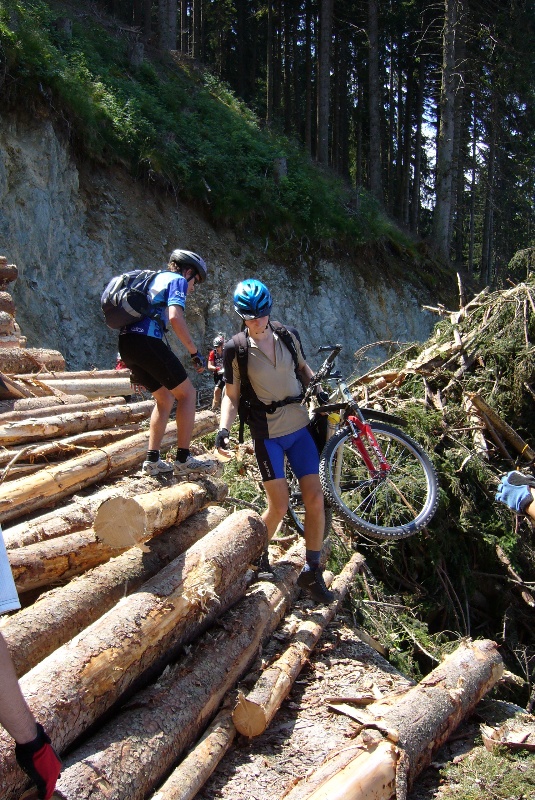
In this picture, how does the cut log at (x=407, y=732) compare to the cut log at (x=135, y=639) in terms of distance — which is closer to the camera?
the cut log at (x=135, y=639)

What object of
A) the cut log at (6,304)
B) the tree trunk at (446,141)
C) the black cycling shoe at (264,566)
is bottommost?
the black cycling shoe at (264,566)

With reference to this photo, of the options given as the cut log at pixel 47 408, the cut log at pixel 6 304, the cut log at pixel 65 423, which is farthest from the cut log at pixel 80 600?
the cut log at pixel 6 304

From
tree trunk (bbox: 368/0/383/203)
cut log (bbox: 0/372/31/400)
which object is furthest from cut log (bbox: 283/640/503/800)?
tree trunk (bbox: 368/0/383/203)

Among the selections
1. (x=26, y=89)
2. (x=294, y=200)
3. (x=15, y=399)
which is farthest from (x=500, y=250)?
(x=15, y=399)

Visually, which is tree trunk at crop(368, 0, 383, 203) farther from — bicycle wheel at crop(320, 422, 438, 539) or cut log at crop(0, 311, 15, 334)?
bicycle wheel at crop(320, 422, 438, 539)

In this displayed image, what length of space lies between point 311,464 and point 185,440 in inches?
49.3

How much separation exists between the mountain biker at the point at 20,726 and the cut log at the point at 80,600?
0.75m

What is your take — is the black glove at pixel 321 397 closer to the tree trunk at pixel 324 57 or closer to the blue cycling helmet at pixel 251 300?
the blue cycling helmet at pixel 251 300

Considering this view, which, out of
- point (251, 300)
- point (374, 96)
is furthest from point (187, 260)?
point (374, 96)

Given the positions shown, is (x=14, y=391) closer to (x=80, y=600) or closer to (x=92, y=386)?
(x=92, y=386)

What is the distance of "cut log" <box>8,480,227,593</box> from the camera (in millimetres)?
4215

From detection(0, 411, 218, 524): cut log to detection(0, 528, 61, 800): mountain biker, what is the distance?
2827 mm

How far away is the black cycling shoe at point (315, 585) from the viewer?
5.10 meters

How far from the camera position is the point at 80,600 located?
3869 mm
